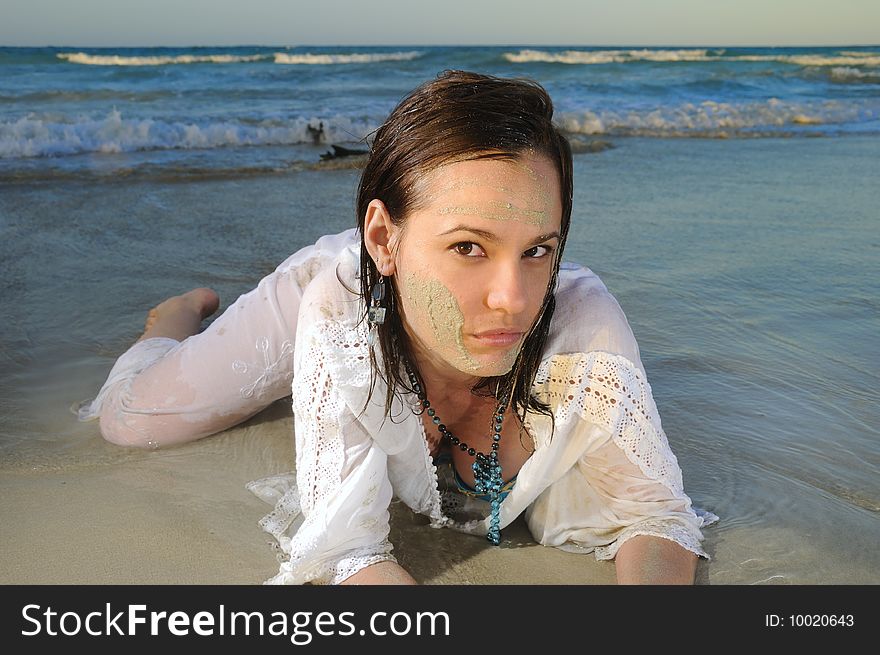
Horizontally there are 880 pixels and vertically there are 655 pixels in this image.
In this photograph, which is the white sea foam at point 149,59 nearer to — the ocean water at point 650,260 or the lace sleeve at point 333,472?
the ocean water at point 650,260

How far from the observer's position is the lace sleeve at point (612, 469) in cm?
215

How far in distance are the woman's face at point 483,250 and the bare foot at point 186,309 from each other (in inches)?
82.2

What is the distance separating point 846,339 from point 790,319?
0.32 m

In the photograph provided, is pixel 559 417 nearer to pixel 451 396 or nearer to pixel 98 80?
pixel 451 396

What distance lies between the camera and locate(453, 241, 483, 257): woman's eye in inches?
75.4

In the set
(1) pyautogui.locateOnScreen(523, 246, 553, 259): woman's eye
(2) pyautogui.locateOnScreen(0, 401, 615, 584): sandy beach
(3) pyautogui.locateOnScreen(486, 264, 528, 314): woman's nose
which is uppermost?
(1) pyautogui.locateOnScreen(523, 246, 553, 259): woman's eye

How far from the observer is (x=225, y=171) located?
8031 millimetres

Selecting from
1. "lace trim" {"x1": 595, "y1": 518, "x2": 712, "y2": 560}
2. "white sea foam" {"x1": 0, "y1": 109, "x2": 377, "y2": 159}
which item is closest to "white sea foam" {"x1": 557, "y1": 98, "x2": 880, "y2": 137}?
"white sea foam" {"x1": 0, "y1": 109, "x2": 377, "y2": 159}

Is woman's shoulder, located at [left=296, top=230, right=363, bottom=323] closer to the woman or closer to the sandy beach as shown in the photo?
the woman

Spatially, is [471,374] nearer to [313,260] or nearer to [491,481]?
[491,481]

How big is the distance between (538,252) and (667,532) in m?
0.82

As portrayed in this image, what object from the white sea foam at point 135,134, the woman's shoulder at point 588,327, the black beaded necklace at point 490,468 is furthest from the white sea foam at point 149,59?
the woman's shoulder at point 588,327

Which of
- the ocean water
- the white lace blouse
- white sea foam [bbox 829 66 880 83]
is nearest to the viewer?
the white lace blouse

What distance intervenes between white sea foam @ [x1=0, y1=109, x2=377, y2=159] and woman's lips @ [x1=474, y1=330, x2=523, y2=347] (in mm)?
7422
